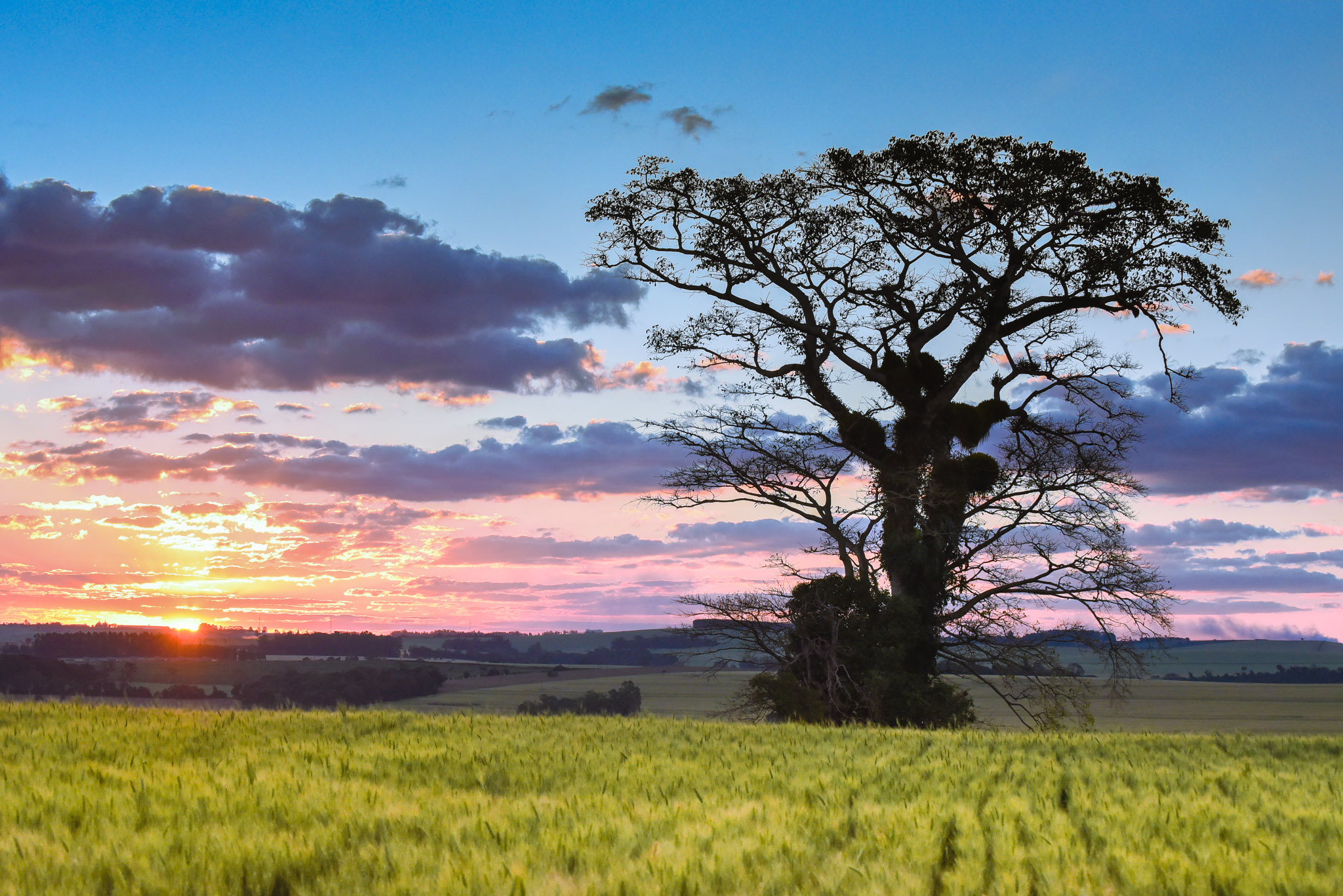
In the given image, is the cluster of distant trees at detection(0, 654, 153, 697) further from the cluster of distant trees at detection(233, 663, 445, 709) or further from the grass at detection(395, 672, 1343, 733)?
the grass at detection(395, 672, 1343, 733)

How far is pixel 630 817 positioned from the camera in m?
5.64

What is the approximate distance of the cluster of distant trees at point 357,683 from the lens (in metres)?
67.4

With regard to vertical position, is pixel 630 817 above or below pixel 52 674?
above

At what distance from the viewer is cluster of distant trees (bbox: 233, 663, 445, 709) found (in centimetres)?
6744

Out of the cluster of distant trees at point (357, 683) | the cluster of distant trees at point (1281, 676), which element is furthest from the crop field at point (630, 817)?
the cluster of distant trees at point (1281, 676)

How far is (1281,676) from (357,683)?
134 meters

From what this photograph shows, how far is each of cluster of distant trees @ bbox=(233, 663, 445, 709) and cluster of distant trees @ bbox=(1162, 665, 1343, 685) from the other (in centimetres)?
10621

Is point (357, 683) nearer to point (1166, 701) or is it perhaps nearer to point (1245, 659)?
point (1166, 701)

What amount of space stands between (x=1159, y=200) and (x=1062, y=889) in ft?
93.6

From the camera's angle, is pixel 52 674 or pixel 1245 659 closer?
pixel 52 674

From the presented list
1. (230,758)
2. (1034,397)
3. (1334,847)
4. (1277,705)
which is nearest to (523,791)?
(230,758)

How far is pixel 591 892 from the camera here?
416 cm

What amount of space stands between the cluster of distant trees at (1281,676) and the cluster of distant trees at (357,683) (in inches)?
4182

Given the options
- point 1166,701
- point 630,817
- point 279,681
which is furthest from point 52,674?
point 1166,701
